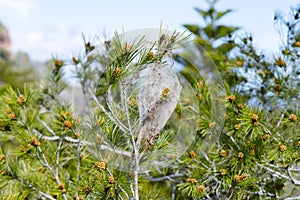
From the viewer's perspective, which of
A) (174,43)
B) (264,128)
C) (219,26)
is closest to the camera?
(174,43)

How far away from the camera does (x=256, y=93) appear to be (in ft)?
3.46

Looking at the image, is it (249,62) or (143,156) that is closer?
(143,156)

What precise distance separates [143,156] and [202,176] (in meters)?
0.20

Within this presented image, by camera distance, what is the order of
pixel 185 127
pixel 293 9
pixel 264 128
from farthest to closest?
pixel 293 9 < pixel 185 127 < pixel 264 128

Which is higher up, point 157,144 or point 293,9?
point 293,9

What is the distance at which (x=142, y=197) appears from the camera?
0.81 meters

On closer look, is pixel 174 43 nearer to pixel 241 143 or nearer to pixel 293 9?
pixel 241 143

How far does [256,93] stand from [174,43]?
1.58 feet

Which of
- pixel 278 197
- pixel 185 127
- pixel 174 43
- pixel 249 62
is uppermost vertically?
pixel 174 43

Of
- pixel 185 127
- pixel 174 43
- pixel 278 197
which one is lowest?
pixel 278 197

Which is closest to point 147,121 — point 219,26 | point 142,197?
point 142,197

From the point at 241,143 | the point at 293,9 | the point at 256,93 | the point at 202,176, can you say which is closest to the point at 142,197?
the point at 202,176

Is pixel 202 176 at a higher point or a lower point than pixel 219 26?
lower

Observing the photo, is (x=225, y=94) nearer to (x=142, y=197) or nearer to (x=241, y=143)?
(x=241, y=143)
